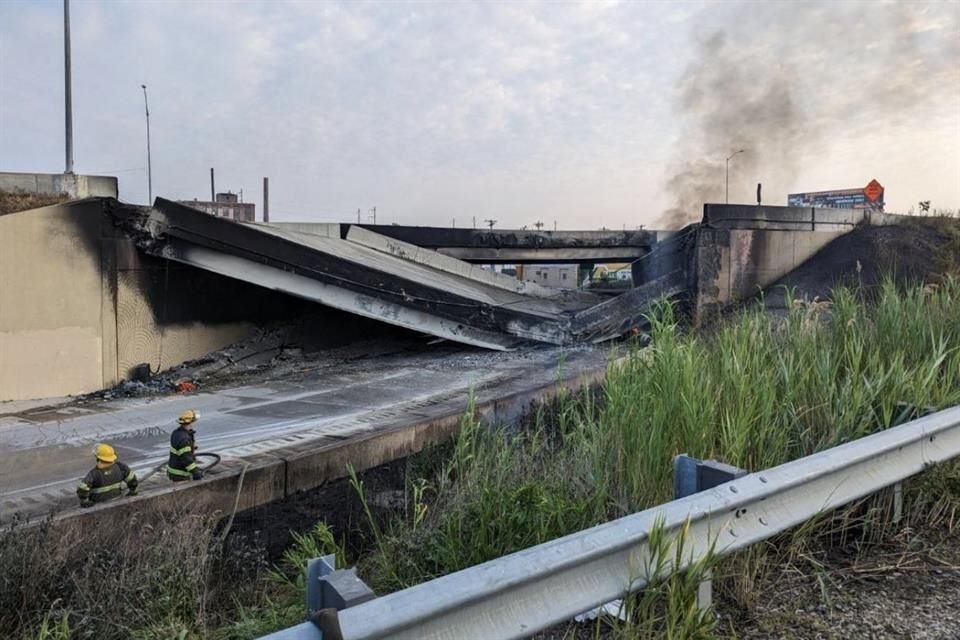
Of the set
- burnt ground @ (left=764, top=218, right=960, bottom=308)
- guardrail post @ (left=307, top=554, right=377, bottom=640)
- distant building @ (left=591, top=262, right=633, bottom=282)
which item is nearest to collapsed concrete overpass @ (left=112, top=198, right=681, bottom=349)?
burnt ground @ (left=764, top=218, right=960, bottom=308)

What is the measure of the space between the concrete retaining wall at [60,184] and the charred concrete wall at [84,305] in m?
1.53

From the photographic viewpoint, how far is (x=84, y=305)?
436 inches

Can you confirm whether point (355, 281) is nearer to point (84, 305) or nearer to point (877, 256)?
point (84, 305)

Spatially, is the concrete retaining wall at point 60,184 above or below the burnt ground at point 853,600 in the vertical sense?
above

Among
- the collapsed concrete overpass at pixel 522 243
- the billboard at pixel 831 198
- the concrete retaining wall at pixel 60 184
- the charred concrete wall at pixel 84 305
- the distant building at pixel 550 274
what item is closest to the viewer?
the charred concrete wall at pixel 84 305

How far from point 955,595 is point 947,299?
11.9ft

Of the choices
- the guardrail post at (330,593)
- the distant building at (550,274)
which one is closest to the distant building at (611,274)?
the distant building at (550,274)

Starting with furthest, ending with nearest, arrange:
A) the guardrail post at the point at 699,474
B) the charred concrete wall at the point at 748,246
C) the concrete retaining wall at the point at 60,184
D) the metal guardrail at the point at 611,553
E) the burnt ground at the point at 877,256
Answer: the charred concrete wall at the point at 748,246
the burnt ground at the point at 877,256
the concrete retaining wall at the point at 60,184
the guardrail post at the point at 699,474
the metal guardrail at the point at 611,553

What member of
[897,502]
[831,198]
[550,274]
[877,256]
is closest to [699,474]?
[897,502]

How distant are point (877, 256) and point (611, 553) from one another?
17900 mm

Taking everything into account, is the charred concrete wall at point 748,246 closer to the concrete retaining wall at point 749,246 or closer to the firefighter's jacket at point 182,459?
the concrete retaining wall at point 749,246

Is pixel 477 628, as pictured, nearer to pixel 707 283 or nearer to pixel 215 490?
pixel 215 490

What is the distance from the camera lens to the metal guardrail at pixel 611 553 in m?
1.60

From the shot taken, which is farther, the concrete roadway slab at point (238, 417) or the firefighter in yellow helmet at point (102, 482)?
the concrete roadway slab at point (238, 417)
